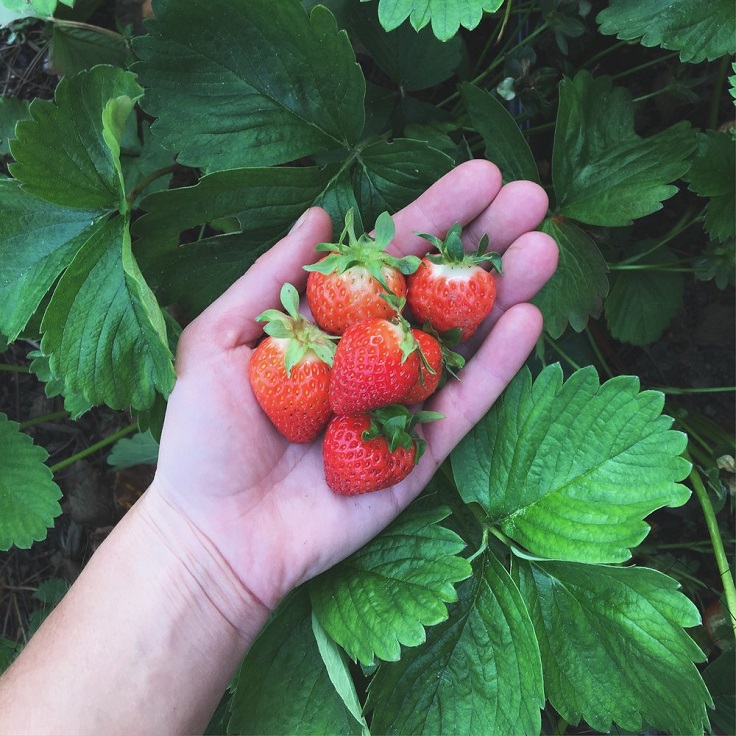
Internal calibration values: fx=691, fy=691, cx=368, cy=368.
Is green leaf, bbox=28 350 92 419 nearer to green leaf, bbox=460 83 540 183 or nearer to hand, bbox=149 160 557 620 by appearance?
hand, bbox=149 160 557 620

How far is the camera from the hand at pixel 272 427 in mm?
1161

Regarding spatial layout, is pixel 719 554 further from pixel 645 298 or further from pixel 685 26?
pixel 685 26

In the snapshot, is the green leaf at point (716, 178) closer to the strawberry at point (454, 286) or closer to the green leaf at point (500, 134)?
the green leaf at point (500, 134)

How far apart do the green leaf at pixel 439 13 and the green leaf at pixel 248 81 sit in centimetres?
13

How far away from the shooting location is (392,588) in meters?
1.11

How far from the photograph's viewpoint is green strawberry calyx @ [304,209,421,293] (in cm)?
107

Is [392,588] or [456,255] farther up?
[456,255]

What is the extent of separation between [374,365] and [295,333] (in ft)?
0.59

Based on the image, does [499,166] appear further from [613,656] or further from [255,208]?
[613,656]

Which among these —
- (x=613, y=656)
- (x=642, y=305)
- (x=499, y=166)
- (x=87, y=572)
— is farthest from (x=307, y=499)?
(x=642, y=305)

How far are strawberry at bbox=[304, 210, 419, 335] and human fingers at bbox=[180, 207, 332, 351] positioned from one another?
8 centimetres

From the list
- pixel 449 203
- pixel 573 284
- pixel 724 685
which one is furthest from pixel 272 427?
pixel 724 685

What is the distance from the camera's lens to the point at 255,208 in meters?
1.22

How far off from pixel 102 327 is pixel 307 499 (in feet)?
1.51
